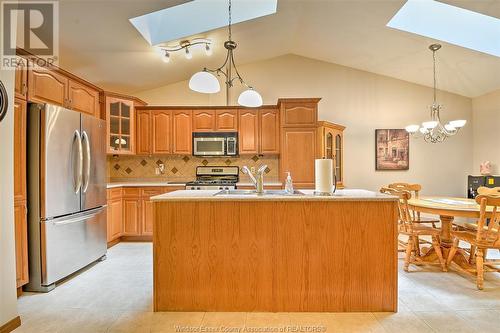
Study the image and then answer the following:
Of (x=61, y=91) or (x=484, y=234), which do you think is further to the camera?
(x=61, y=91)

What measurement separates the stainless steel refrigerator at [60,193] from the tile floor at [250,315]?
285 millimetres

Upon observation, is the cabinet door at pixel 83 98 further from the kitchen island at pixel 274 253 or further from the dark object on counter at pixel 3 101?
the kitchen island at pixel 274 253

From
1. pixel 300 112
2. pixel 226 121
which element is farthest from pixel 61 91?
pixel 300 112

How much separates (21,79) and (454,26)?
16.3 ft

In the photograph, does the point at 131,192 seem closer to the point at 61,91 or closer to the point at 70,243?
the point at 70,243

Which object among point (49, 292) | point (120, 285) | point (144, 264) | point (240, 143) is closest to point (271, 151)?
point (240, 143)

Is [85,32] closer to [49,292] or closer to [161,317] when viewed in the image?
[49,292]

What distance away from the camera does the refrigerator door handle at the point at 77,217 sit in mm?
2650

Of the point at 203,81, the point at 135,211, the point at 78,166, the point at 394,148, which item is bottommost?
the point at 135,211

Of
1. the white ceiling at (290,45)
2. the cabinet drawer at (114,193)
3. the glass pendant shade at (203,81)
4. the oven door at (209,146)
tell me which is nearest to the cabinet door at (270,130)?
the oven door at (209,146)

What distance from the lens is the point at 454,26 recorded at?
359 cm

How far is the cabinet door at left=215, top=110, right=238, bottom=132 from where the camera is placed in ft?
15.1

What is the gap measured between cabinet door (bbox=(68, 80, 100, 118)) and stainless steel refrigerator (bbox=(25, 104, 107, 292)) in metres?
0.47

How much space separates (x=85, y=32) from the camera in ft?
9.99
